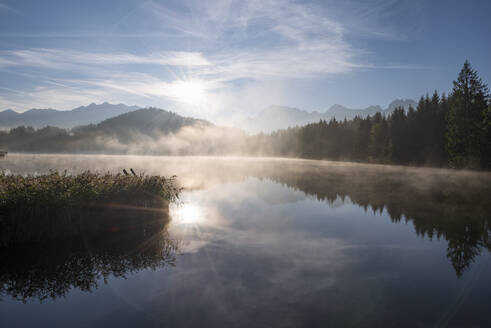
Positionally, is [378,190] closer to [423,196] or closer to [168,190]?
[423,196]

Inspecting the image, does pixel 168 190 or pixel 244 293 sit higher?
pixel 168 190

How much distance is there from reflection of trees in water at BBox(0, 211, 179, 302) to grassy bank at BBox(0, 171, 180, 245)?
0.50m

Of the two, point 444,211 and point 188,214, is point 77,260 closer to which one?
point 188,214

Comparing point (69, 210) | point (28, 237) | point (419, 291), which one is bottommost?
point (419, 291)

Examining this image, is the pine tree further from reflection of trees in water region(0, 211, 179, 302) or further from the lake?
reflection of trees in water region(0, 211, 179, 302)

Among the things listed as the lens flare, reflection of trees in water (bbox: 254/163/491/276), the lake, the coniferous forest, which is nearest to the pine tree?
the coniferous forest

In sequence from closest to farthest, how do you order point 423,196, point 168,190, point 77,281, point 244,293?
point 244,293 < point 77,281 < point 168,190 < point 423,196

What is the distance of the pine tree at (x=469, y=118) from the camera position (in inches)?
2328

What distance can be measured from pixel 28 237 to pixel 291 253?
37.8 feet

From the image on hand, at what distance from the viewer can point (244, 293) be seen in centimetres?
851

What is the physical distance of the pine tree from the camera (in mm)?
59125

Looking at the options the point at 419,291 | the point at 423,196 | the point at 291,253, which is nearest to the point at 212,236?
the point at 291,253

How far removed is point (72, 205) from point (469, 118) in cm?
7411

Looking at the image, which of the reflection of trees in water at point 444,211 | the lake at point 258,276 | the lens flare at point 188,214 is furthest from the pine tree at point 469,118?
the lens flare at point 188,214
